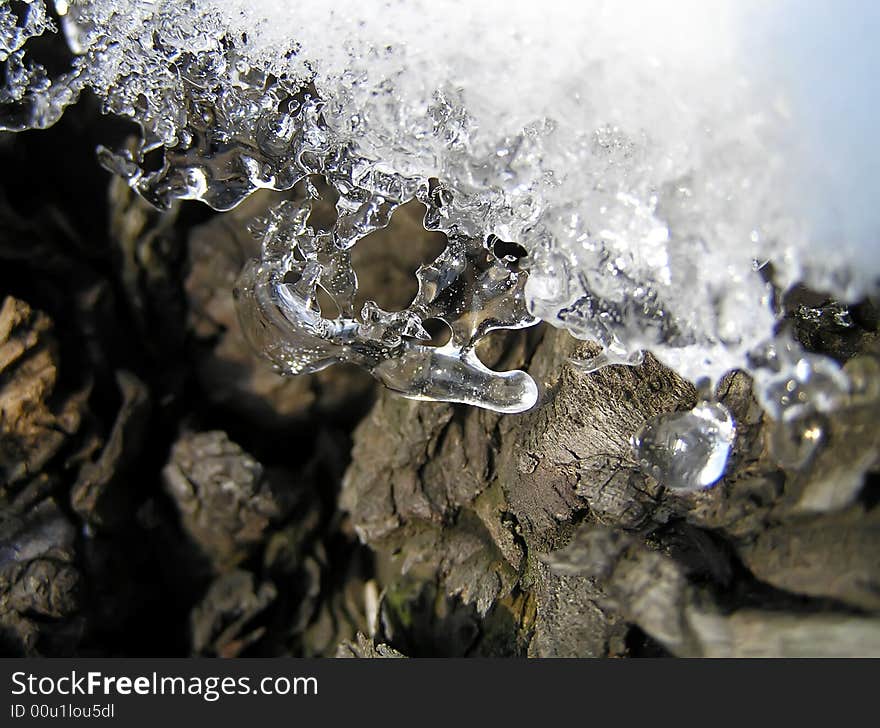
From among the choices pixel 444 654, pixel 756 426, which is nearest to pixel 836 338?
pixel 756 426

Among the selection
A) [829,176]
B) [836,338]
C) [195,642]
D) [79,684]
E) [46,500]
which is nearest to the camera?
[829,176]

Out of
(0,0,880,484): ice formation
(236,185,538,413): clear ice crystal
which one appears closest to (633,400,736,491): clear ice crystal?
(0,0,880,484): ice formation

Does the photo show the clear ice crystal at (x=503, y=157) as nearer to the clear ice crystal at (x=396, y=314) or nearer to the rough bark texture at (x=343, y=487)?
the clear ice crystal at (x=396, y=314)

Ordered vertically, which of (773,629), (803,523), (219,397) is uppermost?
(803,523)

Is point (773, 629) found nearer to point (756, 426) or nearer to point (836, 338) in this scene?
point (756, 426)

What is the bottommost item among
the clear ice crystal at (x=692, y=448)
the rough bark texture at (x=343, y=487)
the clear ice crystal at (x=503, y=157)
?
the rough bark texture at (x=343, y=487)

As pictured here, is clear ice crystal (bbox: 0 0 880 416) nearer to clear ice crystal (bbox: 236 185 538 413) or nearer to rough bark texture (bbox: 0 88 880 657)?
clear ice crystal (bbox: 236 185 538 413)

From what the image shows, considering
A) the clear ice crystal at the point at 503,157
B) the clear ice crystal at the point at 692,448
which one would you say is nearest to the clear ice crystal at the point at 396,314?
the clear ice crystal at the point at 503,157

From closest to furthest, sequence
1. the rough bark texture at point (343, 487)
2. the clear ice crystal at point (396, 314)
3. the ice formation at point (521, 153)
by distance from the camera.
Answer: the ice formation at point (521, 153), the rough bark texture at point (343, 487), the clear ice crystal at point (396, 314)

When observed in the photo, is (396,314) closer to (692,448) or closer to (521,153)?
(521,153)
